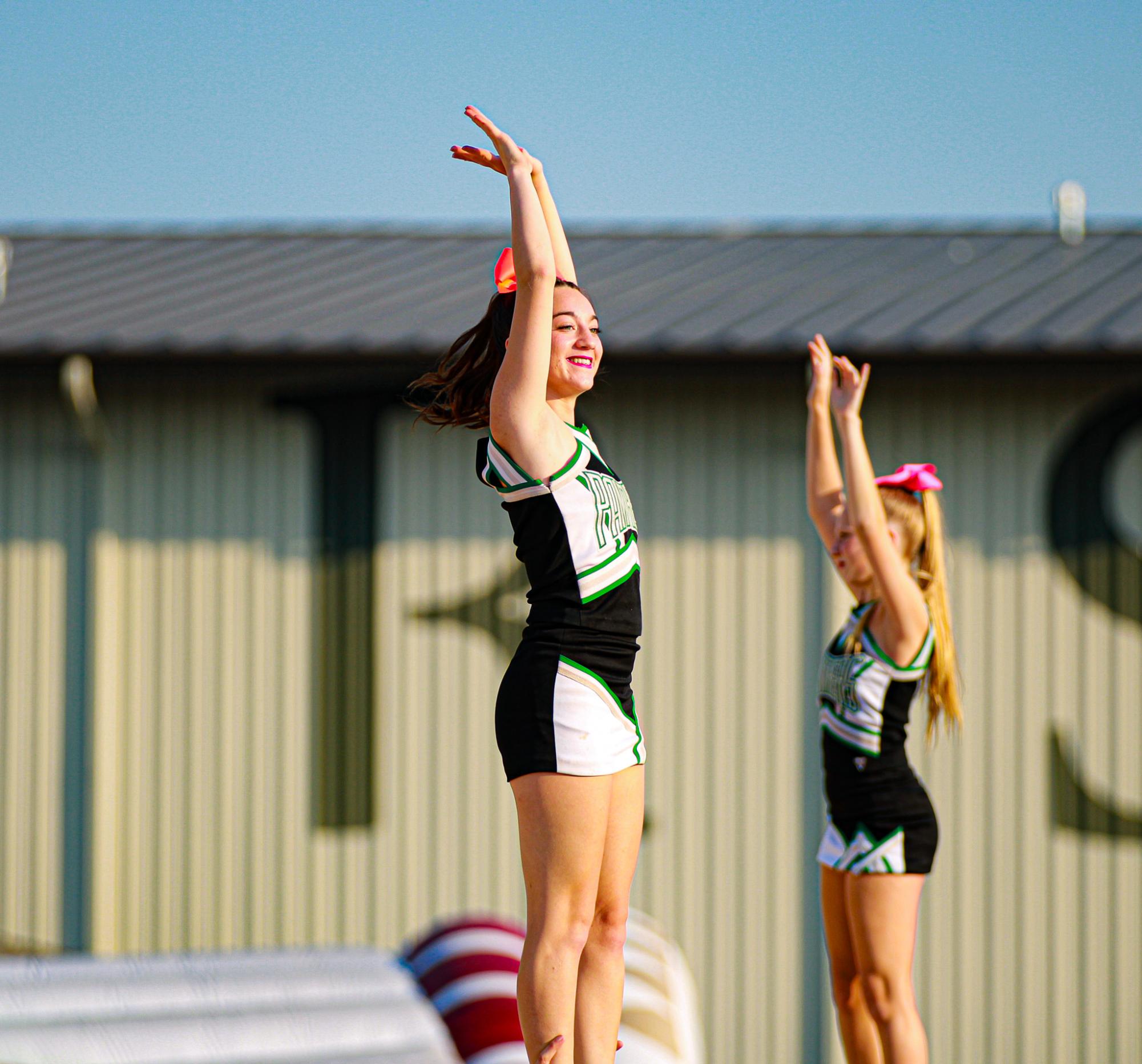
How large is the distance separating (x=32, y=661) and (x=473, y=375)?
6.26 m

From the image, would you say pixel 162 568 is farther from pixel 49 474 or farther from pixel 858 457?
pixel 858 457

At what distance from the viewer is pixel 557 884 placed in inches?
74.1

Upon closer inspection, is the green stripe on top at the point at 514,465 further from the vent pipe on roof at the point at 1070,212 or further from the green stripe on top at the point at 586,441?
the vent pipe on roof at the point at 1070,212

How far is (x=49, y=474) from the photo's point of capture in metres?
7.49

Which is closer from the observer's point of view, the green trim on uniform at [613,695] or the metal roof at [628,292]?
the green trim on uniform at [613,695]

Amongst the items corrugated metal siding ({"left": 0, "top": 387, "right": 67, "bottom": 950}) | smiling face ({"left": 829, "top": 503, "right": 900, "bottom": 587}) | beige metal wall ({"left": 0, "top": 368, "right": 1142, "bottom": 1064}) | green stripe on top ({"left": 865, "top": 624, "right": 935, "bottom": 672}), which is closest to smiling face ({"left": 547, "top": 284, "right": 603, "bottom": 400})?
smiling face ({"left": 829, "top": 503, "right": 900, "bottom": 587})

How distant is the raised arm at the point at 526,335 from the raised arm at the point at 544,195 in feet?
0.14

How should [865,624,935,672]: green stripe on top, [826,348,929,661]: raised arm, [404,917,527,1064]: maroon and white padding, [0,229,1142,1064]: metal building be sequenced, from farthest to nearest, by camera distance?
[0,229,1142,1064]: metal building, [404,917,527,1064]: maroon and white padding, [865,624,935,672]: green stripe on top, [826,348,929,661]: raised arm

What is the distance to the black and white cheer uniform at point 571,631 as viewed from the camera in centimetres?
189

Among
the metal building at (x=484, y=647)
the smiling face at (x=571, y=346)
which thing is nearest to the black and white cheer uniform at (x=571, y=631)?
the smiling face at (x=571, y=346)

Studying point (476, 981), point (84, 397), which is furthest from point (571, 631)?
point (84, 397)

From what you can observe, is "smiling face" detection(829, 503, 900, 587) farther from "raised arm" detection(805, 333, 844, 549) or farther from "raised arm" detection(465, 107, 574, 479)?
"raised arm" detection(465, 107, 574, 479)

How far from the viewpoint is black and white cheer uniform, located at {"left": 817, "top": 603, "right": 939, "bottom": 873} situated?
3.26 meters

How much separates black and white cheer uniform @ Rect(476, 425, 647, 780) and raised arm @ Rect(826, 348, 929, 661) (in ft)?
4.14
